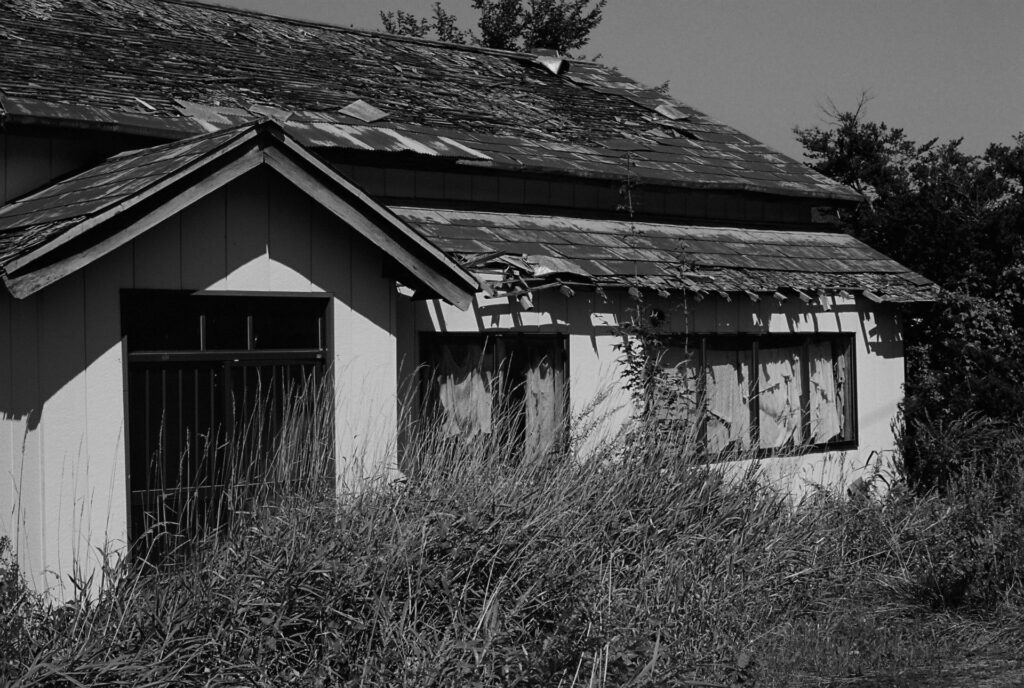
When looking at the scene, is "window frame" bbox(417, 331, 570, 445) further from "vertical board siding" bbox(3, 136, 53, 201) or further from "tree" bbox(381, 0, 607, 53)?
"tree" bbox(381, 0, 607, 53)

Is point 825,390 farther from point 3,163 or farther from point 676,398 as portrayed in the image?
point 3,163

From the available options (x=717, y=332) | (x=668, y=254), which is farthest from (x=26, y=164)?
(x=717, y=332)

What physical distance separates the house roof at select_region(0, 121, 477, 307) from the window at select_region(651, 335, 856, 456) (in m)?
3.76

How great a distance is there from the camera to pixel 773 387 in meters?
12.5

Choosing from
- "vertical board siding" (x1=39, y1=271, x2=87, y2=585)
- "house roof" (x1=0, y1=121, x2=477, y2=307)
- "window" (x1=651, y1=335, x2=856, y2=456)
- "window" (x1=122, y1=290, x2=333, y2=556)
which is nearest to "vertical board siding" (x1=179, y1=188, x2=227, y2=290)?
"window" (x1=122, y1=290, x2=333, y2=556)

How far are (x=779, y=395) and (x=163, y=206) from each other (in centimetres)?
753

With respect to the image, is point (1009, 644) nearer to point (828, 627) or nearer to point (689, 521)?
point (828, 627)

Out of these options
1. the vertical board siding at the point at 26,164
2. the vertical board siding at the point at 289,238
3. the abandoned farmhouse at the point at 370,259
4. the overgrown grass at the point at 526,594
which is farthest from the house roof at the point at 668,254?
the vertical board siding at the point at 26,164

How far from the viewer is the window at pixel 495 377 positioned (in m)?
10.7

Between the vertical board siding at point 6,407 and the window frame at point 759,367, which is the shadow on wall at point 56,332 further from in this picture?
the window frame at point 759,367

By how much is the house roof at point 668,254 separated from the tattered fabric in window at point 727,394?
856 millimetres

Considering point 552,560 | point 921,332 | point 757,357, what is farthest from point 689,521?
point 921,332

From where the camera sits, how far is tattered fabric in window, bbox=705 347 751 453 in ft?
41.2

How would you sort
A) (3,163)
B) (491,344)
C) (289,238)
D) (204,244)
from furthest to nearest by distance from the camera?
1. (491,344)
2. (3,163)
3. (289,238)
4. (204,244)
